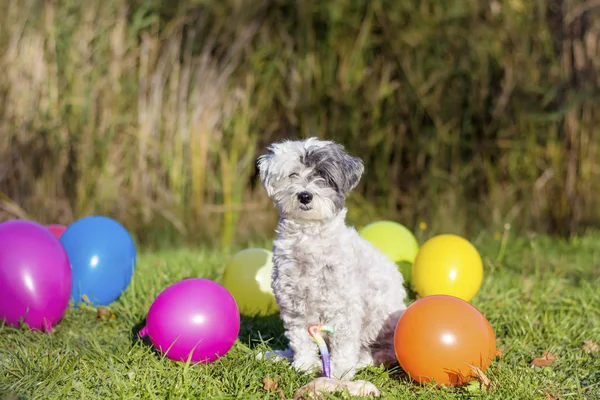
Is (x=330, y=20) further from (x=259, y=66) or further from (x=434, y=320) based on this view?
(x=434, y=320)

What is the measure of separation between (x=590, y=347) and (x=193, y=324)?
2.25 metres

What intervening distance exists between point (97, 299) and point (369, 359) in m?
2.01

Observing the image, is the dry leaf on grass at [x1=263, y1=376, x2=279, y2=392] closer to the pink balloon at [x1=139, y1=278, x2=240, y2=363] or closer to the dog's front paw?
the dog's front paw

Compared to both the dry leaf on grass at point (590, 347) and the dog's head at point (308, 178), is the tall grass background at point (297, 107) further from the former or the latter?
the dog's head at point (308, 178)

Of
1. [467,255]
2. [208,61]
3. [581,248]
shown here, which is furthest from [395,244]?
[208,61]

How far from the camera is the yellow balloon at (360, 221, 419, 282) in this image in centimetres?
523

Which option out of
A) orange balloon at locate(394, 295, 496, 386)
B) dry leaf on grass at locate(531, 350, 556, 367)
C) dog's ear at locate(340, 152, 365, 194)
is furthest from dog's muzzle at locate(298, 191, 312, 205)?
dry leaf on grass at locate(531, 350, 556, 367)

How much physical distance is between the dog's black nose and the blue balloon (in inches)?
79.6

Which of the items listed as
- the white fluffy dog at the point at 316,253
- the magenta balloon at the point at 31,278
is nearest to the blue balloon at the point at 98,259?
the magenta balloon at the point at 31,278

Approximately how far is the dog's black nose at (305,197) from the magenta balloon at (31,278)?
1.75 meters

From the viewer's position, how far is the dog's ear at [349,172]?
11.6 feet

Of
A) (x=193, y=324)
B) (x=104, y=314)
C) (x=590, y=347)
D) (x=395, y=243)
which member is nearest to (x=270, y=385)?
(x=193, y=324)

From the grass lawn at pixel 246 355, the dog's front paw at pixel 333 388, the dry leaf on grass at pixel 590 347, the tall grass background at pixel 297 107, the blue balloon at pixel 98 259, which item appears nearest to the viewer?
the dog's front paw at pixel 333 388

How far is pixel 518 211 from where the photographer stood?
7.67 m
